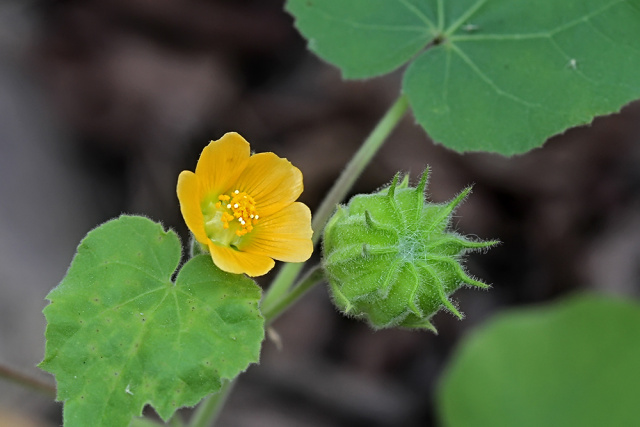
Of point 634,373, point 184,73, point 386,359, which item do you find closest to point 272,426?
point 386,359

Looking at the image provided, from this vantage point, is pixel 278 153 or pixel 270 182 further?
pixel 278 153

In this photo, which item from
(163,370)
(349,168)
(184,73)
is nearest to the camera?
(163,370)

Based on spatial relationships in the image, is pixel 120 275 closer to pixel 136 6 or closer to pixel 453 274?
pixel 453 274

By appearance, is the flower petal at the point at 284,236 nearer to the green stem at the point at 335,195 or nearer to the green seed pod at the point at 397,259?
the green seed pod at the point at 397,259

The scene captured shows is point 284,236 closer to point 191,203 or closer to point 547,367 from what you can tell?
point 191,203

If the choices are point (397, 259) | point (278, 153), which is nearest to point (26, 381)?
point (397, 259)

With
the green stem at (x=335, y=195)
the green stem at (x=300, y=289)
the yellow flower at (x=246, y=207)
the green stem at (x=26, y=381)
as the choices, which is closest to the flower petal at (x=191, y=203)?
the yellow flower at (x=246, y=207)
